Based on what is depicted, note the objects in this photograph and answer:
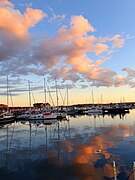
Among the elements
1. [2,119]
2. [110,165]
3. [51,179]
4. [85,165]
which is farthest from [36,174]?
[2,119]

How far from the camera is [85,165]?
70.8 feet

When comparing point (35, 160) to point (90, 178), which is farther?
point (35, 160)

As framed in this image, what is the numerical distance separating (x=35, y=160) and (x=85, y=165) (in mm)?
5670

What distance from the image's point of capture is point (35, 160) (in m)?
24.4

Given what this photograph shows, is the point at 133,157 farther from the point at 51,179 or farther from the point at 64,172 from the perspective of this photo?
the point at 51,179

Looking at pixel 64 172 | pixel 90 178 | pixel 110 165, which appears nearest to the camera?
pixel 90 178

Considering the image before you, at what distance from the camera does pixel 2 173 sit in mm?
20578

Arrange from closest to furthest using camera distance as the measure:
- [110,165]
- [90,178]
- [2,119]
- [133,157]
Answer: [90,178] < [110,165] < [133,157] < [2,119]

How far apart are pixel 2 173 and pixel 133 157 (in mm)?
12555

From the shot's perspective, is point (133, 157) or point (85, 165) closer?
point (85, 165)

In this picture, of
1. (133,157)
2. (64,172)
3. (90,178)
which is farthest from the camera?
(133,157)

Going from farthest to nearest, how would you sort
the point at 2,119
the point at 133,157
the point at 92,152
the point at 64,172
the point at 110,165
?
the point at 2,119
the point at 92,152
the point at 133,157
the point at 110,165
the point at 64,172

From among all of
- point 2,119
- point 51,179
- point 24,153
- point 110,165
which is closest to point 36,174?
point 51,179

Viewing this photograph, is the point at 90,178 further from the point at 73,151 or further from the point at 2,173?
the point at 73,151
